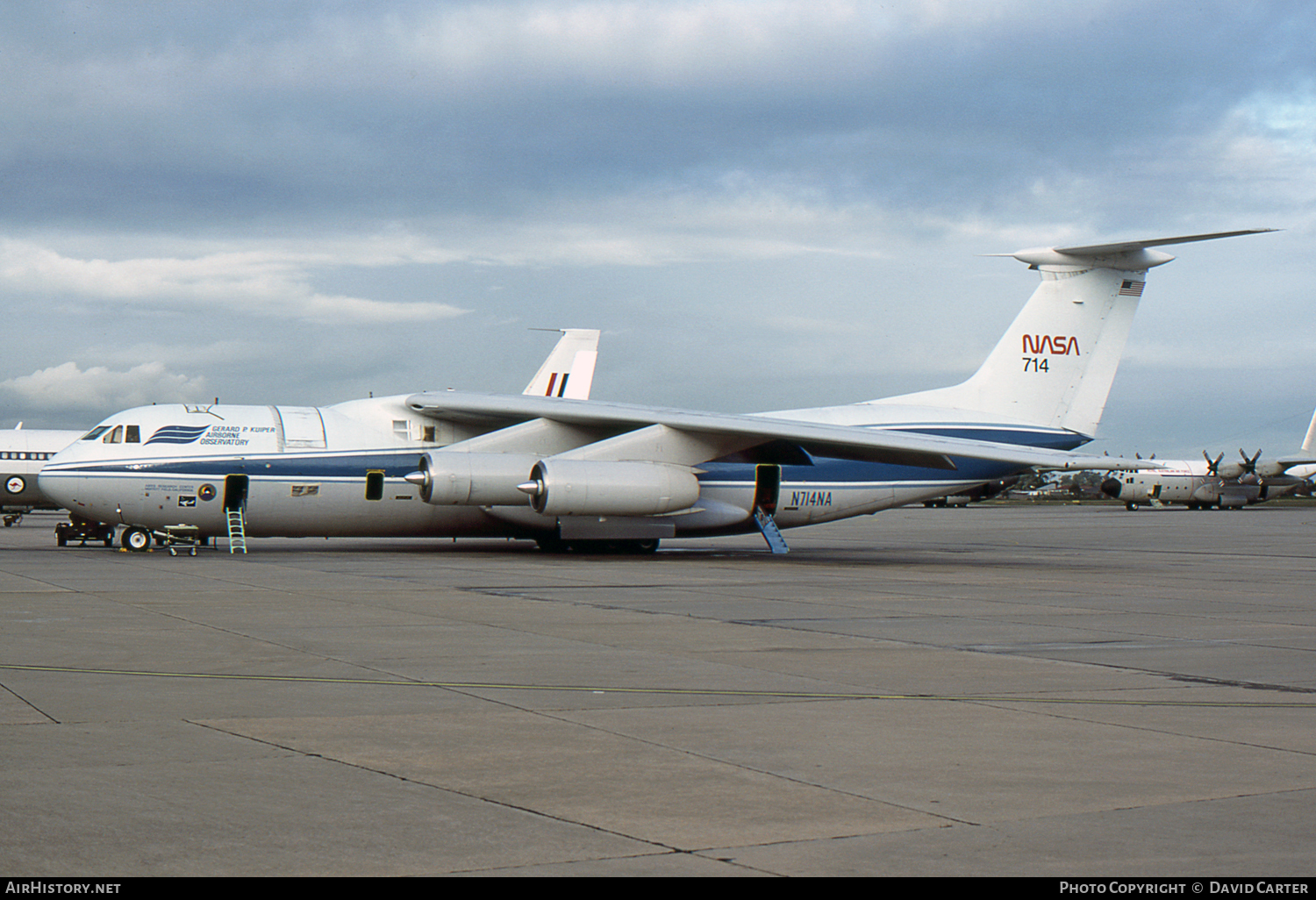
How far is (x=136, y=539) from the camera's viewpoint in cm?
2361

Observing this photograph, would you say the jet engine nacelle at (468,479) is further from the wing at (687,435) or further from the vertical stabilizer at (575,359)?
the vertical stabilizer at (575,359)

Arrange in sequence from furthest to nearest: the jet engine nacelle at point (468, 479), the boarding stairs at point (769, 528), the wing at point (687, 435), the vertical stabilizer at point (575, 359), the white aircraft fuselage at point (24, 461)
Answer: the vertical stabilizer at point (575, 359)
the white aircraft fuselage at point (24, 461)
the boarding stairs at point (769, 528)
the wing at point (687, 435)
the jet engine nacelle at point (468, 479)

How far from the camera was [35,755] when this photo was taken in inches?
237

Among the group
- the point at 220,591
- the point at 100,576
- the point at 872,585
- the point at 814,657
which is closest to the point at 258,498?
the point at 100,576

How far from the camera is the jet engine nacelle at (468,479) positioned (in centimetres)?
2198

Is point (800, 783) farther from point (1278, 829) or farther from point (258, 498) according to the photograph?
point (258, 498)

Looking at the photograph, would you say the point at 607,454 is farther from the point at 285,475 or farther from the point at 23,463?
the point at 23,463

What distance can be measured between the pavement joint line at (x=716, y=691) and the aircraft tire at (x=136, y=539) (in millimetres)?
15649

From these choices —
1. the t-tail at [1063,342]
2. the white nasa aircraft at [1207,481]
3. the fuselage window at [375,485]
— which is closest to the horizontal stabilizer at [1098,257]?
the t-tail at [1063,342]

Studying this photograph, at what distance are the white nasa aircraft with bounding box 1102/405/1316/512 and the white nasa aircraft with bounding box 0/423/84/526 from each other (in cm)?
5696

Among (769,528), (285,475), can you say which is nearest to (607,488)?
(769,528)

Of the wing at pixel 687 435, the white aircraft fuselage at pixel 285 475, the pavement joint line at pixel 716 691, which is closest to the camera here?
the pavement joint line at pixel 716 691

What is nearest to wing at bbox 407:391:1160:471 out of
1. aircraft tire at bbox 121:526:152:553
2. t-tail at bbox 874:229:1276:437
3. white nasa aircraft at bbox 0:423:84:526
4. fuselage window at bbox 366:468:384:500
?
fuselage window at bbox 366:468:384:500

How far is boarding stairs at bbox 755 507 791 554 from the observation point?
82.4 ft
